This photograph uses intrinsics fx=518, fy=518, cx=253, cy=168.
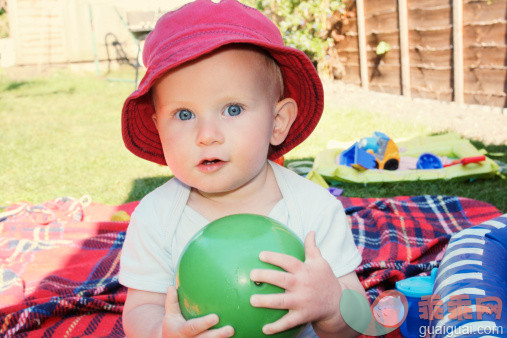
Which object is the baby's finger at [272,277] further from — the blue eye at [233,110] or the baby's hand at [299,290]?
the blue eye at [233,110]

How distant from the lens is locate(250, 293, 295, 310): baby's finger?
141cm

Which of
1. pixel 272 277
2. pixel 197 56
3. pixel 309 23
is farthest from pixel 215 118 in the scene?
pixel 309 23

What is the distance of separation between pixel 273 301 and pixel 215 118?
608 mm

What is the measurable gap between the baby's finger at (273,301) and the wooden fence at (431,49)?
639 cm

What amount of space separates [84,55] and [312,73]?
13348mm

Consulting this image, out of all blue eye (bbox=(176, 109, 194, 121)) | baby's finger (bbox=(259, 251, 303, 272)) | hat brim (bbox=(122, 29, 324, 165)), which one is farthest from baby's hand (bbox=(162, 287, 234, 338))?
hat brim (bbox=(122, 29, 324, 165))

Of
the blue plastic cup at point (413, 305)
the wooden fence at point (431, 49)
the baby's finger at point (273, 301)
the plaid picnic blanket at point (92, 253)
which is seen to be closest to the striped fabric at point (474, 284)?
the blue plastic cup at point (413, 305)

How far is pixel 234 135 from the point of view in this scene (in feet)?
5.55

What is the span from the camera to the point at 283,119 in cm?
203

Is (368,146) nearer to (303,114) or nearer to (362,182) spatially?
(362,182)

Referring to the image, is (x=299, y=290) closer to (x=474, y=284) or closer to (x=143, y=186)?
(x=474, y=284)

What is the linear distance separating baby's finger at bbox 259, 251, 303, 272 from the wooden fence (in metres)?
6.33

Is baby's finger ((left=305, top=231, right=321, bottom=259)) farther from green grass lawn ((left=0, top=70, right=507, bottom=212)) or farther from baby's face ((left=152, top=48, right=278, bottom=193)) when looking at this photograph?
green grass lawn ((left=0, top=70, right=507, bottom=212))

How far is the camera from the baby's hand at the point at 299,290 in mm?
1427
